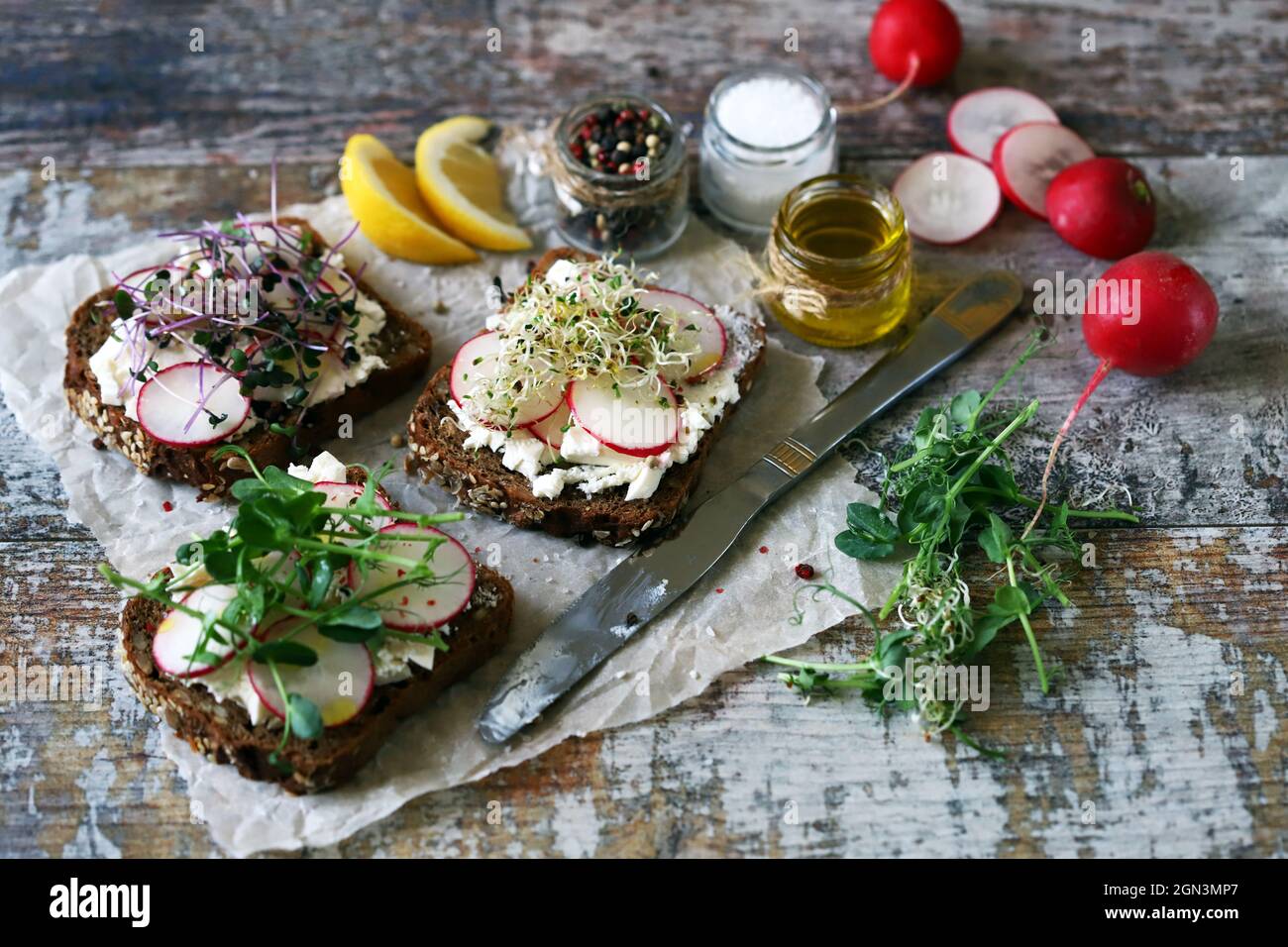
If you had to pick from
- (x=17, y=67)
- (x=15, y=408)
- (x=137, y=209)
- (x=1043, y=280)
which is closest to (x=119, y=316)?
(x=15, y=408)

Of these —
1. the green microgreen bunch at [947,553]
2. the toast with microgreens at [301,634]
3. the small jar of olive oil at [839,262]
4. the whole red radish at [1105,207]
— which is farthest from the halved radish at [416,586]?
the whole red radish at [1105,207]

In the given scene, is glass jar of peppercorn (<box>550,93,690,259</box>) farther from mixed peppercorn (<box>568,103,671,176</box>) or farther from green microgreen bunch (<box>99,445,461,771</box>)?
green microgreen bunch (<box>99,445,461,771</box>)

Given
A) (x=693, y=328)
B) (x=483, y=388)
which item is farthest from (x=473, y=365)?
(x=693, y=328)

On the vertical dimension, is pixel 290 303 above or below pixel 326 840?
above

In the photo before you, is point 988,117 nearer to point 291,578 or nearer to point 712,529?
point 712,529

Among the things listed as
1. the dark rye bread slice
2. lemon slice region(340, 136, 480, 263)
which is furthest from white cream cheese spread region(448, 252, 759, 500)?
lemon slice region(340, 136, 480, 263)

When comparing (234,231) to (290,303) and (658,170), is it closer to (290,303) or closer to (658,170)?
→ (290,303)
